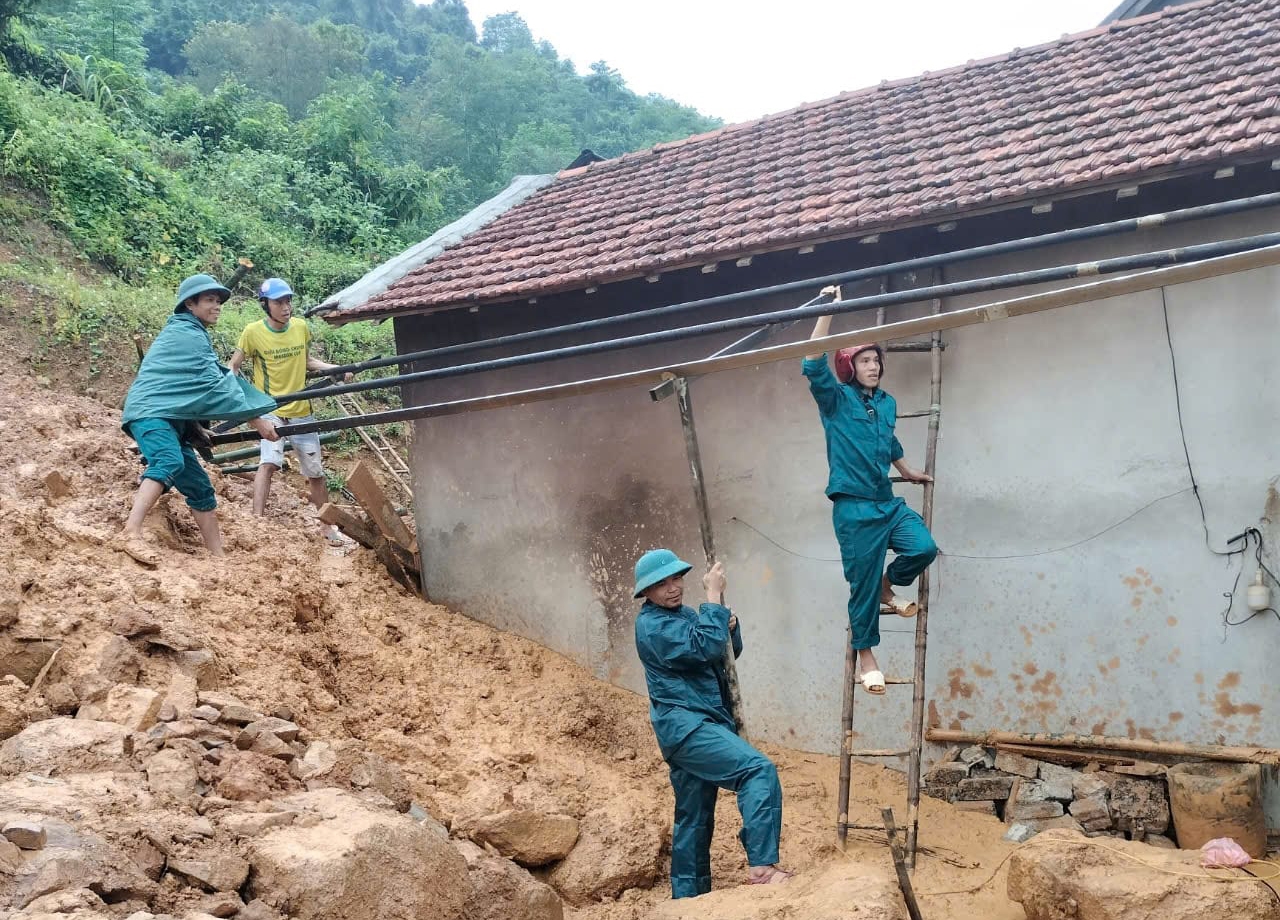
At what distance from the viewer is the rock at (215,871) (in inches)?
146

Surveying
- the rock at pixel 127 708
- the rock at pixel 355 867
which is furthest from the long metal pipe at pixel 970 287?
→ the rock at pixel 355 867

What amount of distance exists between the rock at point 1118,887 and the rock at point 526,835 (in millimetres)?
2255

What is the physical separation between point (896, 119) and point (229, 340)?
843 cm

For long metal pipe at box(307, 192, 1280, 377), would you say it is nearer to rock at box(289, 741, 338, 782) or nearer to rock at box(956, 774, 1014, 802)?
rock at box(289, 741, 338, 782)

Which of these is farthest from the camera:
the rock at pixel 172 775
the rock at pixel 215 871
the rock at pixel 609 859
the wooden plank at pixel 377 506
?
the wooden plank at pixel 377 506

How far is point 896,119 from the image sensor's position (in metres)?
8.57

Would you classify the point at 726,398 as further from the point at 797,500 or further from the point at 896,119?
the point at 896,119

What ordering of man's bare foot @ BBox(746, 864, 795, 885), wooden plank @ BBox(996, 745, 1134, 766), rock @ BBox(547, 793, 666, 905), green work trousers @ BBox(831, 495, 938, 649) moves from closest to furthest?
man's bare foot @ BBox(746, 864, 795, 885) < rock @ BBox(547, 793, 666, 905) < green work trousers @ BBox(831, 495, 938, 649) < wooden plank @ BBox(996, 745, 1134, 766)

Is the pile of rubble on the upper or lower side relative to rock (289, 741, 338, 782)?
lower

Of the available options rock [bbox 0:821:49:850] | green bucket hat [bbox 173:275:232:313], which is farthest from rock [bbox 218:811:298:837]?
green bucket hat [bbox 173:275:232:313]

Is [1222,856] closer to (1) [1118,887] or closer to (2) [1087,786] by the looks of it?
(1) [1118,887]

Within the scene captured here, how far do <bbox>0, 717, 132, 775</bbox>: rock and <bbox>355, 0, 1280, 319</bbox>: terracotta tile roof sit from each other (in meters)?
4.42

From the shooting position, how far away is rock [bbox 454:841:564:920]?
4543 millimetres

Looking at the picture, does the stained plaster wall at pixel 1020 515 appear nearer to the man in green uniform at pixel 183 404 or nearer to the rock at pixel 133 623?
the man in green uniform at pixel 183 404
